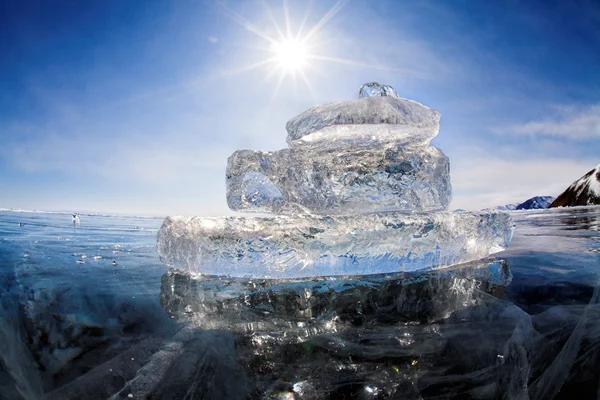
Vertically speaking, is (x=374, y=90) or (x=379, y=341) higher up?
(x=374, y=90)

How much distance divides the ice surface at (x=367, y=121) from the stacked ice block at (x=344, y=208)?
0.01 metres

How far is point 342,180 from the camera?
3.43 metres

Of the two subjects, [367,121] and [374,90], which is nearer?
[367,121]

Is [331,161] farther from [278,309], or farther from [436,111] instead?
[278,309]

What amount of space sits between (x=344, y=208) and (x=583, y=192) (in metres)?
177

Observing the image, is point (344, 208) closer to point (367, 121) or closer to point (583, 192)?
point (367, 121)

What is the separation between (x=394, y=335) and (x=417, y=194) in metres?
1.89

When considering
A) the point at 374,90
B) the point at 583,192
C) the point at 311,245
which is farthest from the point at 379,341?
the point at 583,192

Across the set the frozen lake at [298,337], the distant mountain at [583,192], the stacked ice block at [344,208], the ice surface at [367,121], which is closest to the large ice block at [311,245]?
the stacked ice block at [344,208]

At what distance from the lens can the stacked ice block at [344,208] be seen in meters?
2.63

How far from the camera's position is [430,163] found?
11.3 feet

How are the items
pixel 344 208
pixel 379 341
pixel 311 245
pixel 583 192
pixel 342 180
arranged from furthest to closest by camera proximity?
pixel 583 192 → pixel 344 208 → pixel 342 180 → pixel 311 245 → pixel 379 341

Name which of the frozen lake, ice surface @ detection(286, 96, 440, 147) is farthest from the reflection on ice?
ice surface @ detection(286, 96, 440, 147)

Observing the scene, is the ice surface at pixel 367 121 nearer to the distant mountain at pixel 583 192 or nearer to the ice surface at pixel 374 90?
the ice surface at pixel 374 90
